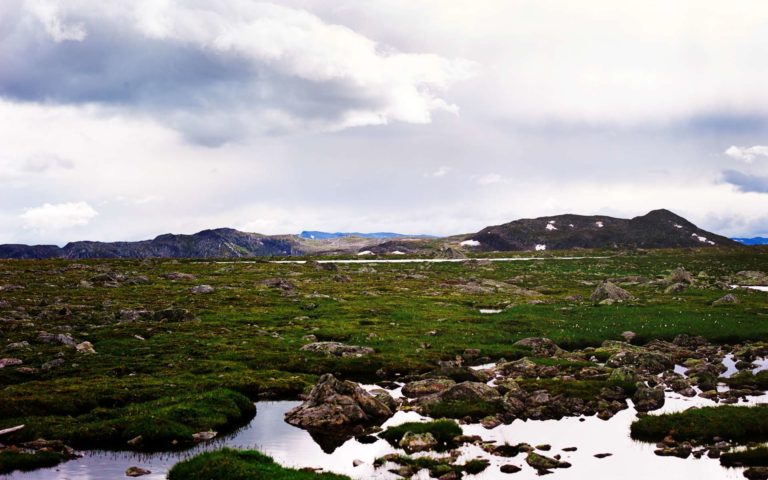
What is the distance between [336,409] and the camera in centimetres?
3294

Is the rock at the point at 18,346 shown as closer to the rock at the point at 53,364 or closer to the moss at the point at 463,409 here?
the rock at the point at 53,364

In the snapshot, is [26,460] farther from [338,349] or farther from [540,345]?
[540,345]

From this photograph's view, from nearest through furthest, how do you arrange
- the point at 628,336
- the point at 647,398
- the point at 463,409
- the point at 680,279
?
the point at 463,409 → the point at 647,398 → the point at 628,336 → the point at 680,279

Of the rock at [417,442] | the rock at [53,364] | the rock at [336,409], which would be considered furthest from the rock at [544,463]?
the rock at [53,364]

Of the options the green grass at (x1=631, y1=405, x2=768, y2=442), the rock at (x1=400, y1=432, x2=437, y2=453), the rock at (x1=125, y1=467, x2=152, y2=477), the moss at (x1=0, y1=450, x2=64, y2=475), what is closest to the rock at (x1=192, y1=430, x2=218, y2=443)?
the rock at (x1=125, y1=467, x2=152, y2=477)

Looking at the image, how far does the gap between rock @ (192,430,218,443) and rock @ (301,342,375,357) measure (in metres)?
18.2

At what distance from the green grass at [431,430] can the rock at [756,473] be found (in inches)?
539

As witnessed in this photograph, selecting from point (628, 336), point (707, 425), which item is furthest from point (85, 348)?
point (628, 336)

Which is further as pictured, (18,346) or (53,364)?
(18,346)

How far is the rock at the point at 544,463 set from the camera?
25.9m

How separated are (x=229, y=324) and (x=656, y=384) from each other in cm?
4406

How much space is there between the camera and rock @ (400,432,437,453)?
28.3 meters

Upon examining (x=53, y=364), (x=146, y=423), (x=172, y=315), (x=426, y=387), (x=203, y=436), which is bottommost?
(x=203, y=436)

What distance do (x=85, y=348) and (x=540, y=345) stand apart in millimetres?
42081
